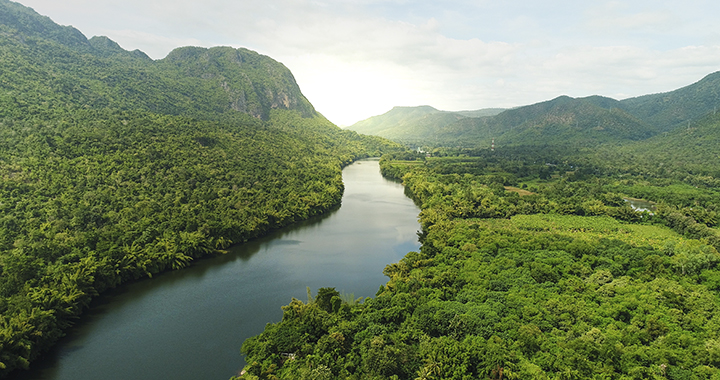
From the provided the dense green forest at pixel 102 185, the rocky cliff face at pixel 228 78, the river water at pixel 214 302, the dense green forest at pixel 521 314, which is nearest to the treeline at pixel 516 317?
the dense green forest at pixel 521 314

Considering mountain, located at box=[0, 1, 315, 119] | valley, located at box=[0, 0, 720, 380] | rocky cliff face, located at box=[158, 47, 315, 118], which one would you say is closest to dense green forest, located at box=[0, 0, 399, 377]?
valley, located at box=[0, 0, 720, 380]

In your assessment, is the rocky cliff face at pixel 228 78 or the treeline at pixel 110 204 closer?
the treeline at pixel 110 204

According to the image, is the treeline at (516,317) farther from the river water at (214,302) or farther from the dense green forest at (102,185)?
the dense green forest at (102,185)

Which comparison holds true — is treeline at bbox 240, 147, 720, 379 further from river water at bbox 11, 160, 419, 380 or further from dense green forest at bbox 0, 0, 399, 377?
dense green forest at bbox 0, 0, 399, 377

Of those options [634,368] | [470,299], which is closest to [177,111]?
[470,299]

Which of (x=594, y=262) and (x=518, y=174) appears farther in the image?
(x=518, y=174)

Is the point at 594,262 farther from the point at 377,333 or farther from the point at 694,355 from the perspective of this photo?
the point at 377,333
